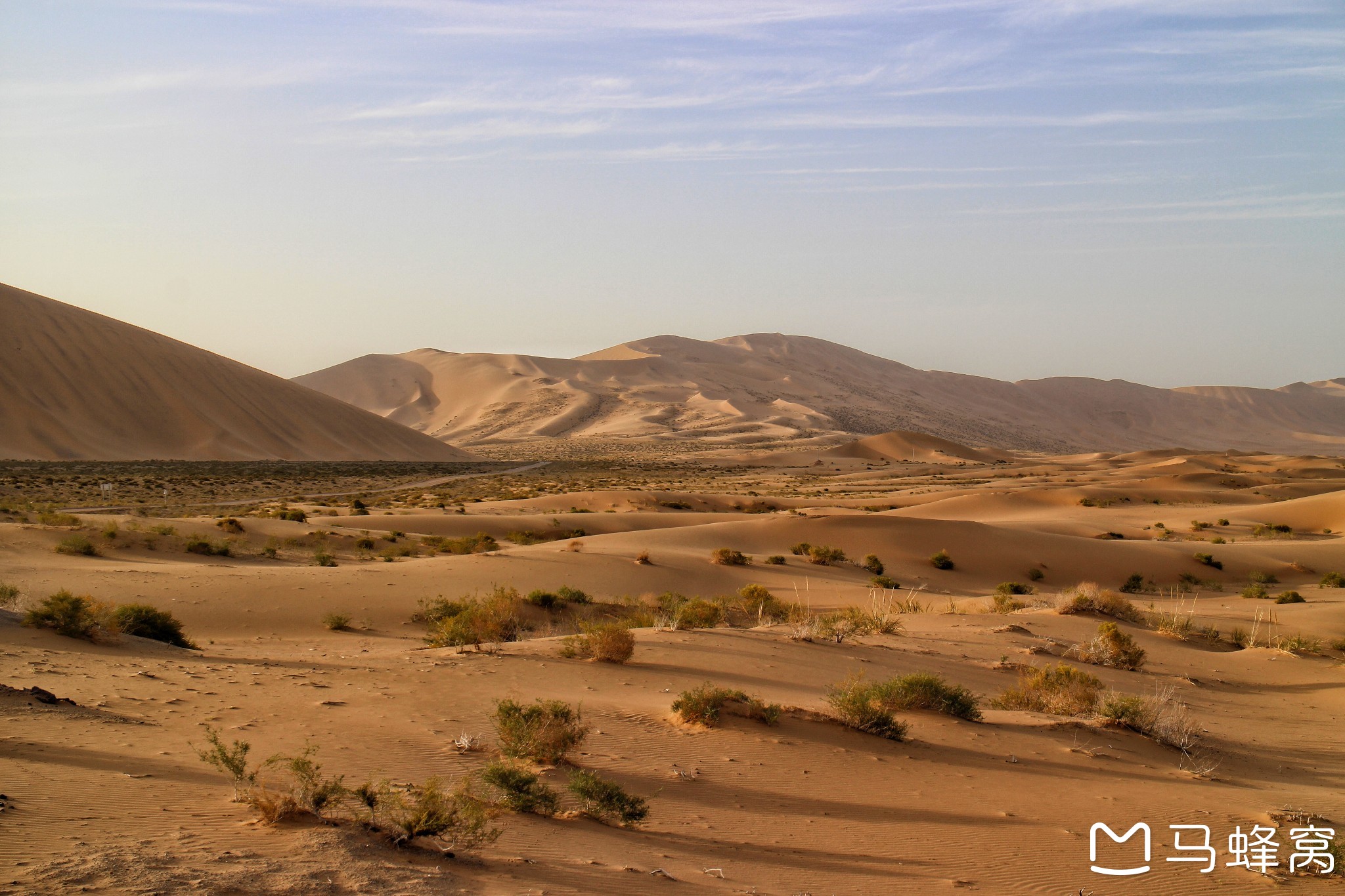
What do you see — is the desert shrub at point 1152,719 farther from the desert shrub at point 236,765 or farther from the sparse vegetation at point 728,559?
the sparse vegetation at point 728,559

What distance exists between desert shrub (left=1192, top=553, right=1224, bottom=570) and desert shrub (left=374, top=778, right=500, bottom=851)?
85.1 ft

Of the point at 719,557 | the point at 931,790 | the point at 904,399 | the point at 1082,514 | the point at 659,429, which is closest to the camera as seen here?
the point at 931,790

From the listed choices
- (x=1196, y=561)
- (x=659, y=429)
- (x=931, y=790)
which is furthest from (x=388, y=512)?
(x=659, y=429)

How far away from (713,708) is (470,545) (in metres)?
16.4

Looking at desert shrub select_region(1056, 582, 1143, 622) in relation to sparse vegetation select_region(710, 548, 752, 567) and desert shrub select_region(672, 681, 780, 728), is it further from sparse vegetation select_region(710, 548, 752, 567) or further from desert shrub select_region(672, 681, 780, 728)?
desert shrub select_region(672, 681, 780, 728)

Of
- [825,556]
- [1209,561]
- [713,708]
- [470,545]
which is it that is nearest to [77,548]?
[470,545]

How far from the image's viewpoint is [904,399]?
169 m

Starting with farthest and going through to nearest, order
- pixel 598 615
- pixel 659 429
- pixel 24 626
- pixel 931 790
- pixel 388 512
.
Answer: pixel 659 429
pixel 388 512
pixel 598 615
pixel 24 626
pixel 931 790

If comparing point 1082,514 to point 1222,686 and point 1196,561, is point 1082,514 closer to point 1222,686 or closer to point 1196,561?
point 1196,561

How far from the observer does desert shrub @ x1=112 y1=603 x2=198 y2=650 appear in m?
10.6

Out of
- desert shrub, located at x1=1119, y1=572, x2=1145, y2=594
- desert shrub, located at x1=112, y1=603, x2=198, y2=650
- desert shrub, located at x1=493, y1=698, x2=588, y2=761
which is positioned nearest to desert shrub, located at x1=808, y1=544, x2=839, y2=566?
desert shrub, located at x1=1119, y1=572, x2=1145, y2=594

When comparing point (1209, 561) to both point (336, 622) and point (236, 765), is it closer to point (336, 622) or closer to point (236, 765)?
point (336, 622)

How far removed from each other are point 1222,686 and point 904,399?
161 meters

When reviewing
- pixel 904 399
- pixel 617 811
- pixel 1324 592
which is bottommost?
pixel 1324 592
